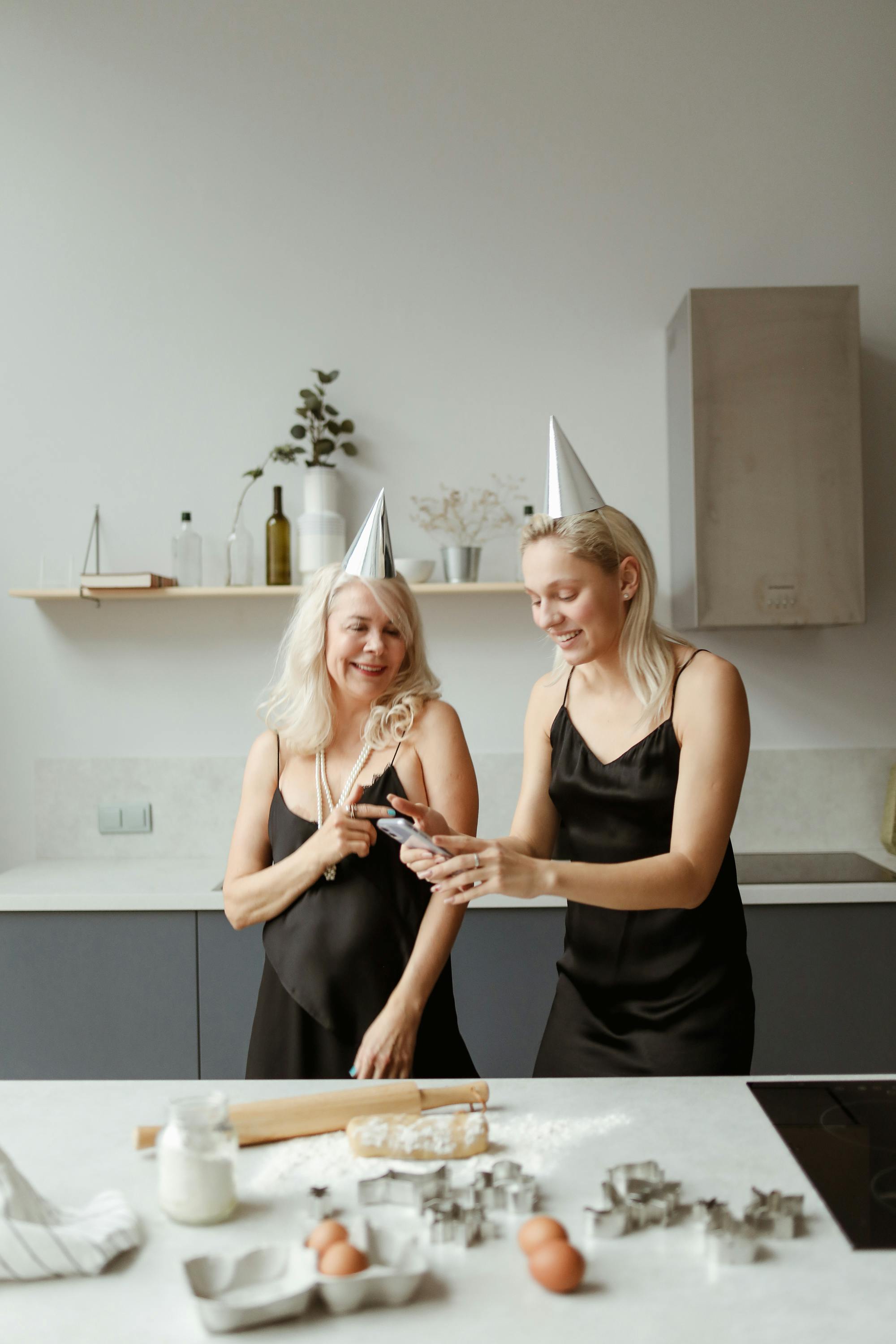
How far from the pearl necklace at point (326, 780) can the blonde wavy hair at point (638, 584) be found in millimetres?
454

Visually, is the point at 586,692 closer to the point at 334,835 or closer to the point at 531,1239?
the point at 334,835

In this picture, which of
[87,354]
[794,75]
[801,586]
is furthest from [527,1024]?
[794,75]

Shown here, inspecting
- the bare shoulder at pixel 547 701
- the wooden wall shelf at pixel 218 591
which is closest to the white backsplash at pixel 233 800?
the wooden wall shelf at pixel 218 591

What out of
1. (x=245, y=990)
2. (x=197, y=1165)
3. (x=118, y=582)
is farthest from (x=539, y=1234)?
(x=118, y=582)

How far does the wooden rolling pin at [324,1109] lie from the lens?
1204mm

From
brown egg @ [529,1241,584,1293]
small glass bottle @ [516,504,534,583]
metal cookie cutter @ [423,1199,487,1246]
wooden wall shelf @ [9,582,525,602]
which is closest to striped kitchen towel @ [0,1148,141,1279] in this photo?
metal cookie cutter @ [423,1199,487,1246]

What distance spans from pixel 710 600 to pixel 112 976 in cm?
178

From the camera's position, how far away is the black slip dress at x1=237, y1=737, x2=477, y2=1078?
175cm

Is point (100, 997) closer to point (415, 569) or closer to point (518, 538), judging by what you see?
point (415, 569)

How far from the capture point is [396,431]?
10.6ft

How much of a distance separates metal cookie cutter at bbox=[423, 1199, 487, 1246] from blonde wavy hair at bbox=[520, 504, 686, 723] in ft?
2.89

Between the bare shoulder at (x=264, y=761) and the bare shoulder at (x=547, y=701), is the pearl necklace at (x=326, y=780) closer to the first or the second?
the bare shoulder at (x=264, y=761)

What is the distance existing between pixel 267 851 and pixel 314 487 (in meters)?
1.48

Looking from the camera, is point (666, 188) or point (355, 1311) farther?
point (666, 188)
